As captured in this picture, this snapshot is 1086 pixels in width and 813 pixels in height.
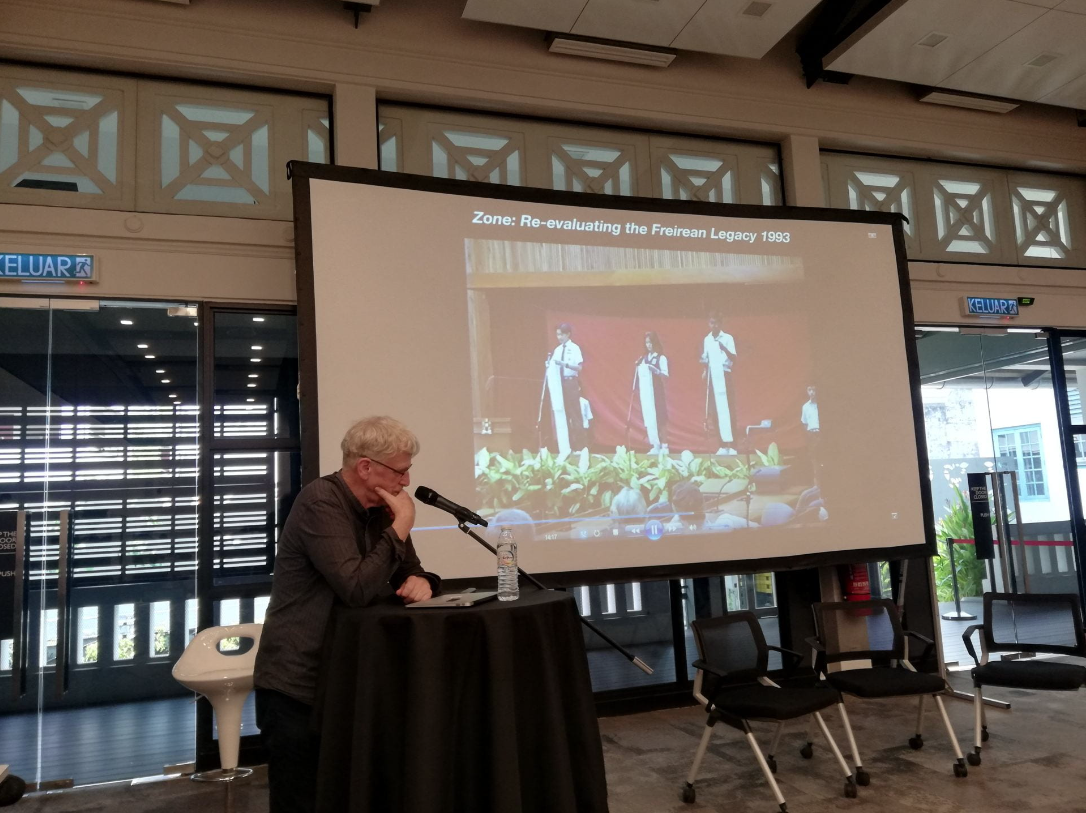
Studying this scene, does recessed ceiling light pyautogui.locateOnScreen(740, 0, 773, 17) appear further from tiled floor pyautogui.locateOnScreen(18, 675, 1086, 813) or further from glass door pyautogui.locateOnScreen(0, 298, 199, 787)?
tiled floor pyautogui.locateOnScreen(18, 675, 1086, 813)

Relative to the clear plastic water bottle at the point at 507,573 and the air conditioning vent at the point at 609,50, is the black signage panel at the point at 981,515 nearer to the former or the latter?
the air conditioning vent at the point at 609,50

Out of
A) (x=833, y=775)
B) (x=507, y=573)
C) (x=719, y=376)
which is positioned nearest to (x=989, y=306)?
(x=719, y=376)

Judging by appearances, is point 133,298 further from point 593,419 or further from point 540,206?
point 593,419

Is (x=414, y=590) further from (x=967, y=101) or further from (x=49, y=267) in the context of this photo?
(x=967, y=101)

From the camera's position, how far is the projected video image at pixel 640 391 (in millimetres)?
4559

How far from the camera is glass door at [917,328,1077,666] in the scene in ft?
20.8

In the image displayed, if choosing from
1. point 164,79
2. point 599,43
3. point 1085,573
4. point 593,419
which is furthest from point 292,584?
point 1085,573

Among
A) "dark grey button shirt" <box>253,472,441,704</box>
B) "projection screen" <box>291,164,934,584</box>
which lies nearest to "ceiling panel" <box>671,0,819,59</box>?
"projection screen" <box>291,164,934,584</box>

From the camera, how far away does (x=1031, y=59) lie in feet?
18.4

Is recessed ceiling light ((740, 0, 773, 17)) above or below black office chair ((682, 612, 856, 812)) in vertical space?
above

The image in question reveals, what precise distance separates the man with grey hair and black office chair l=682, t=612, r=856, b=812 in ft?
6.21

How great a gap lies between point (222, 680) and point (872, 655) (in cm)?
324

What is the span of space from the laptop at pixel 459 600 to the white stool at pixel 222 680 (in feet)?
5.67

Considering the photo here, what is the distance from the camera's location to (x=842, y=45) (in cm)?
547
